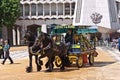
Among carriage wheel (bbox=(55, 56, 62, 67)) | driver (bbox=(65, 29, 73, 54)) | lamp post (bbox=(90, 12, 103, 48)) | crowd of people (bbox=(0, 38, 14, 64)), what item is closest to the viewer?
driver (bbox=(65, 29, 73, 54))

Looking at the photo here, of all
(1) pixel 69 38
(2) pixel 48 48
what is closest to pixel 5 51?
(1) pixel 69 38

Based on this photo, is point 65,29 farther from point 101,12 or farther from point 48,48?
point 101,12

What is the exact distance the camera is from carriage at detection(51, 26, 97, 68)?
74.7 feet

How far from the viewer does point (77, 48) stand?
2280cm

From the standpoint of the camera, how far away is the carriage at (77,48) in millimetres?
22781

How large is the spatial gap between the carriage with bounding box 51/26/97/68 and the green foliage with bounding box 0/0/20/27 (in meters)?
45.3

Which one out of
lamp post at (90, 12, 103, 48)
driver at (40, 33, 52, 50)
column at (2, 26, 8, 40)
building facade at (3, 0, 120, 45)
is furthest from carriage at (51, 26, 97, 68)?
column at (2, 26, 8, 40)

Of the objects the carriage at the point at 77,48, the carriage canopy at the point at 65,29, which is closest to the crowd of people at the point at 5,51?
the carriage at the point at 77,48

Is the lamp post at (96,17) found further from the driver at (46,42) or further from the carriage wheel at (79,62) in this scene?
the driver at (46,42)

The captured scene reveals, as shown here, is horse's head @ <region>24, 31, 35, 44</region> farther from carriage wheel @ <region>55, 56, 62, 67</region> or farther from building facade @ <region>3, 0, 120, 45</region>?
building facade @ <region>3, 0, 120, 45</region>

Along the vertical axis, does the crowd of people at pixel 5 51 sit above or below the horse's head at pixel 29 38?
below

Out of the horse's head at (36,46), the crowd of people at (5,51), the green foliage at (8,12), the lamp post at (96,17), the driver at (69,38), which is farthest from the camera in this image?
the lamp post at (96,17)

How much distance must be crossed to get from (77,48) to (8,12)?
156 feet

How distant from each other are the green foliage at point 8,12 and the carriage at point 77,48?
45.3m
